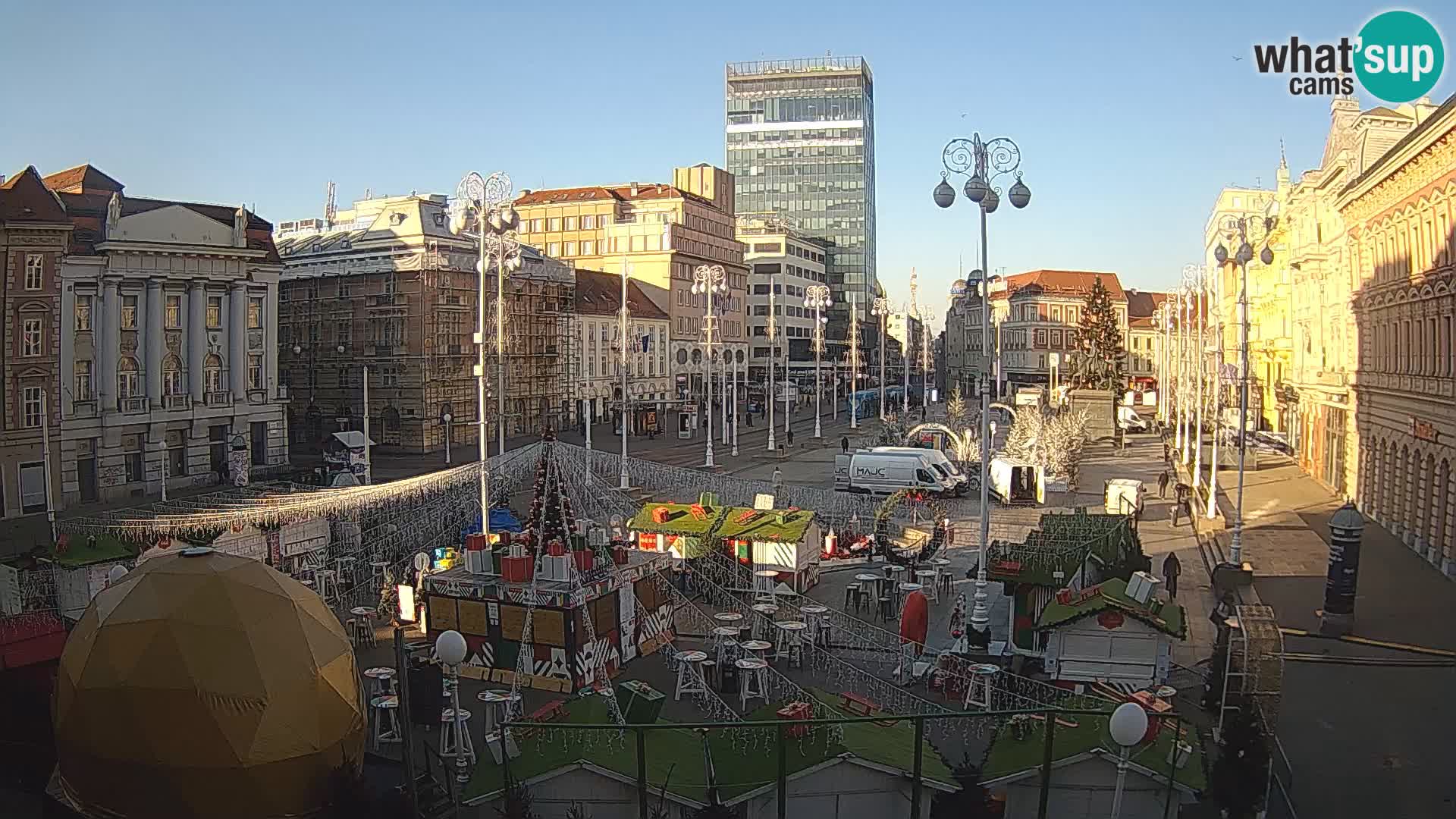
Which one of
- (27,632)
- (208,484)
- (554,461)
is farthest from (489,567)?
(208,484)

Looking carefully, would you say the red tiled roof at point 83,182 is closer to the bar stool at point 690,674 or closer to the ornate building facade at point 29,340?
the ornate building facade at point 29,340

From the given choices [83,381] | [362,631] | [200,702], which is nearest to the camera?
[200,702]

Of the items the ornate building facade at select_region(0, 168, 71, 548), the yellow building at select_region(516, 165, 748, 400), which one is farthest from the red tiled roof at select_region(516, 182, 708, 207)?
the ornate building facade at select_region(0, 168, 71, 548)

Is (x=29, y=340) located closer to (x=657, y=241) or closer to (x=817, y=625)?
(x=817, y=625)

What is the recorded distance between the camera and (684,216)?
298 feet

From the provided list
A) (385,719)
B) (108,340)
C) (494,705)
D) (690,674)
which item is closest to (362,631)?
(385,719)

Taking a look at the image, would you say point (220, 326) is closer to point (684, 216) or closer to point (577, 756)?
point (577, 756)

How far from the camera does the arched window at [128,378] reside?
40812 mm

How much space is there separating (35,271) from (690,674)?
29.4 m

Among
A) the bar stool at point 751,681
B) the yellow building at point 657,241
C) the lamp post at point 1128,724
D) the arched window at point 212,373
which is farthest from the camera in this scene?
the yellow building at point 657,241

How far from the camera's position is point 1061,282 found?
406 feet

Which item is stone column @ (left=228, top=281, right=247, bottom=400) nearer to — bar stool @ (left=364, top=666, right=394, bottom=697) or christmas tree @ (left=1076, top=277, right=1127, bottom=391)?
bar stool @ (left=364, top=666, right=394, bottom=697)

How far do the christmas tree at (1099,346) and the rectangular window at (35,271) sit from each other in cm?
6220

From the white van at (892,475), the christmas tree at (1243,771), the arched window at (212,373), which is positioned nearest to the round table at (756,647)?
the christmas tree at (1243,771)
